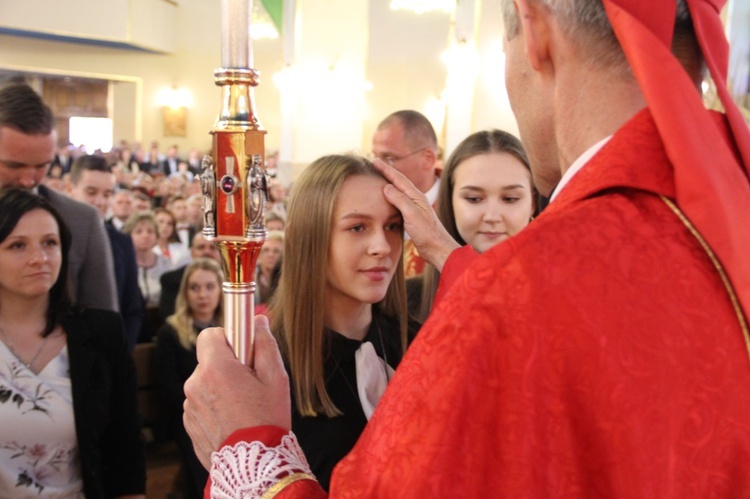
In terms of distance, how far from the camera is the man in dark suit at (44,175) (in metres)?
2.61

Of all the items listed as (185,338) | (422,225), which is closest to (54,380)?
(422,225)

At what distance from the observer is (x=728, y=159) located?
83cm

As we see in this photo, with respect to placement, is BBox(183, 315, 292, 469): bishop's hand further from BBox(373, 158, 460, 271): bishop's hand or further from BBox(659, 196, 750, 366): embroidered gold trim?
BBox(373, 158, 460, 271): bishop's hand

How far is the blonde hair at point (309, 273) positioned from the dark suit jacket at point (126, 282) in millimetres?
2119

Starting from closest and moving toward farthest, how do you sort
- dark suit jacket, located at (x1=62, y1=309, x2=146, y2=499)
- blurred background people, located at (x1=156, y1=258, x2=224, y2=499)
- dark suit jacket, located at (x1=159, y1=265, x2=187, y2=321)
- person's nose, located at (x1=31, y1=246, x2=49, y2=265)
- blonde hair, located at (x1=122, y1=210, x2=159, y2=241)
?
1. dark suit jacket, located at (x1=62, y1=309, x2=146, y2=499)
2. person's nose, located at (x1=31, y1=246, x2=49, y2=265)
3. blurred background people, located at (x1=156, y1=258, x2=224, y2=499)
4. dark suit jacket, located at (x1=159, y1=265, x2=187, y2=321)
5. blonde hair, located at (x1=122, y1=210, x2=159, y2=241)

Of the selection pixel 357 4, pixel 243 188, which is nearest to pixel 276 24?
pixel 357 4

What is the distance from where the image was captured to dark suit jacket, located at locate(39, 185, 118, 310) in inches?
112

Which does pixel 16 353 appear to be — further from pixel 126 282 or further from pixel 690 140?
pixel 690 140

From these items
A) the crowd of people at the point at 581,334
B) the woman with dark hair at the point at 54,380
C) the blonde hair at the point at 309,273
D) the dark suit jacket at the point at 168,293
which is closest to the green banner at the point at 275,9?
the dark suit jacket at the point at 168,293

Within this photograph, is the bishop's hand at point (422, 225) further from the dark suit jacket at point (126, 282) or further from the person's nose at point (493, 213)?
the dark suit jacket at point (126, 282)

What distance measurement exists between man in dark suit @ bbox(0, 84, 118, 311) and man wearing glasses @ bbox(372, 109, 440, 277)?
155cm

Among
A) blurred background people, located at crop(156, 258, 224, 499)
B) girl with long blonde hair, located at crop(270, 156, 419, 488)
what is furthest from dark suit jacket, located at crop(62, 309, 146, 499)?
girl with long blonde hair, located at crop(270, 156, 419, 488)

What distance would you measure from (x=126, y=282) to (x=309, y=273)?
231 centimetres

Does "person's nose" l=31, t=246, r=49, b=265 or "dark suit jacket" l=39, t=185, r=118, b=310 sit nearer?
"person's nose" l=31, t=246, r=49, b=265
